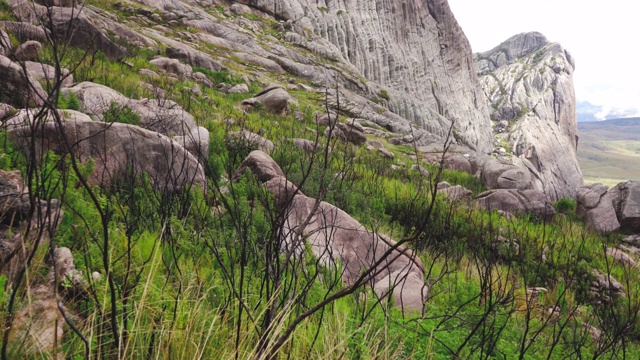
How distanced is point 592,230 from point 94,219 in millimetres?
10319

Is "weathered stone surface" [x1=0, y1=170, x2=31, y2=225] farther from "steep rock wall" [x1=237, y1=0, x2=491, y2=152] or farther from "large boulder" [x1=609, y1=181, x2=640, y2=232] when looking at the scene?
"steep rock wall" [x1=237, y1=0, x2=491, y2=152]

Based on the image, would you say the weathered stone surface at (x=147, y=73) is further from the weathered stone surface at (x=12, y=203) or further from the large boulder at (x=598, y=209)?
the large boulder at (x=598, y=209)

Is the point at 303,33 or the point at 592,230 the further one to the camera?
the point at 303,33

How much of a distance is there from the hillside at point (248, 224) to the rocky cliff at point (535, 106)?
48501mm

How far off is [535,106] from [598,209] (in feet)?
290

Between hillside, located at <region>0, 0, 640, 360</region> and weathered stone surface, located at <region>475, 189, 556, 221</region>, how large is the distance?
61 mm

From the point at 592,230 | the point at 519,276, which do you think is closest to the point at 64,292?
the point at 519,276

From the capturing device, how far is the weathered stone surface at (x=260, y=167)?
5691 millimetres

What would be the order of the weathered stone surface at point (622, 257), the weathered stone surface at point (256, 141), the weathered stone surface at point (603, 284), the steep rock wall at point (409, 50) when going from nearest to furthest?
the weathered stone surface at point (603, 284) < the weathered stone surface at point (622, 257) < the weathered stone surface at point (256, 141) < the steep rock wall at point (409, 50)

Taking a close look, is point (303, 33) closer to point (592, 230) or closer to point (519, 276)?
point (592, 230)

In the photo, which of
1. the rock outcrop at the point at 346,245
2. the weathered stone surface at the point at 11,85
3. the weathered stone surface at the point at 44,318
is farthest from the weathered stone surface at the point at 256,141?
the weathered stone surface at the point at 44,318

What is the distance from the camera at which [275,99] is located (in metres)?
14.7

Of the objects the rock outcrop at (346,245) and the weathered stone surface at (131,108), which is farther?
the weathered stone surface at (131,108)

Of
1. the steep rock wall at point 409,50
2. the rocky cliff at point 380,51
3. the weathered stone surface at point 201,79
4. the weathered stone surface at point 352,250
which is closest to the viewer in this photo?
the weathered stone surface at point 352,250
